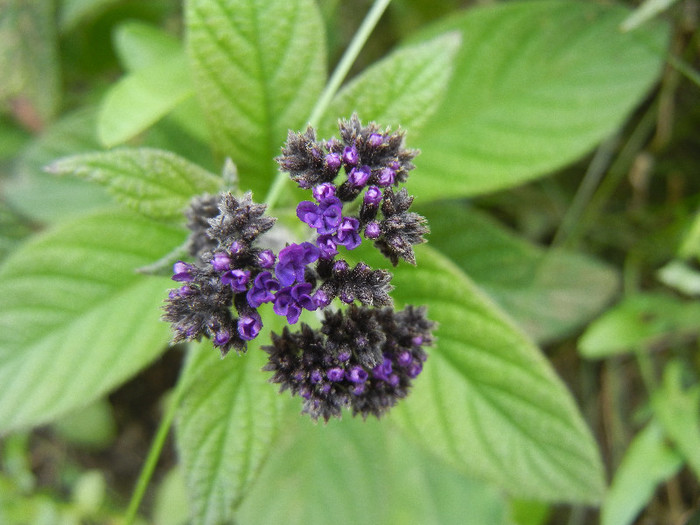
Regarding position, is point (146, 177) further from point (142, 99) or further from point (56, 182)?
point (56, 182)

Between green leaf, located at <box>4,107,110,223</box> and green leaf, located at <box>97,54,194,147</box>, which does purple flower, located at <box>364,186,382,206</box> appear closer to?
green leaf, located at <box>97,54,194,147</box>

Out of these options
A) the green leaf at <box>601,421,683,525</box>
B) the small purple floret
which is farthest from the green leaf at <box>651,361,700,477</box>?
the small purple floret

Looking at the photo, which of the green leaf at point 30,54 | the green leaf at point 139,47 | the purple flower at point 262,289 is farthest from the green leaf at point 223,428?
the green leaf at point 30,54

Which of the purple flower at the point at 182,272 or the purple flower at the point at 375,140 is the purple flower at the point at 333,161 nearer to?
the purple flower at the point at 375,140

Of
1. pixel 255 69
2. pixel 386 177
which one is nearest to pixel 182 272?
pixel 386 177

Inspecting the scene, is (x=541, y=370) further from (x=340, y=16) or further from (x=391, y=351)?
(x=340, y=16)

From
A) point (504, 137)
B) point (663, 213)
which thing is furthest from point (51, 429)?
point (663, 213)

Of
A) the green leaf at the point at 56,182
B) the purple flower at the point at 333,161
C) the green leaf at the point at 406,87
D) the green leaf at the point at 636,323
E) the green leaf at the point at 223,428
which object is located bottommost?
the green leaf at the point at 223,428
